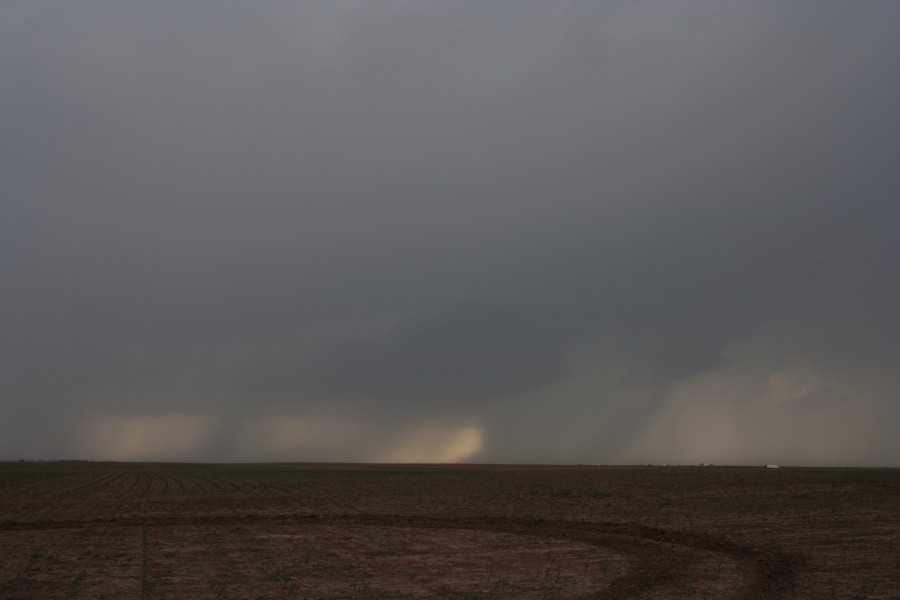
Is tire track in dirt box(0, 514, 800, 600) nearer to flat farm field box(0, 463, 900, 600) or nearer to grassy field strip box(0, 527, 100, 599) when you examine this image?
flat farm field box(0, 463, 900, 600)

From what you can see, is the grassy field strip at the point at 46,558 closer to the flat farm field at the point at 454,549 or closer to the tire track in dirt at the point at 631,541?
the flat farm field at the point at 454,549

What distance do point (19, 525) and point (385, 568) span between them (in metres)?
21.7

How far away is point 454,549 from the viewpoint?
965 inches

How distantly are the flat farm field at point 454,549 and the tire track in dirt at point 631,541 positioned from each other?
92mm

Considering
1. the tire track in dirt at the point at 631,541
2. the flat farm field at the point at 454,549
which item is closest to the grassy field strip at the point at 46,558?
the flat farm field at the point at 454,549

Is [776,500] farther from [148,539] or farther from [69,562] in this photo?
[69,562]

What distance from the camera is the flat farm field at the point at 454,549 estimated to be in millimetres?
17547

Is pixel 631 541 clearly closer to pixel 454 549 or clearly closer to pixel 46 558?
pixel 454 549

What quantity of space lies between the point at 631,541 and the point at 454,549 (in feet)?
24.1

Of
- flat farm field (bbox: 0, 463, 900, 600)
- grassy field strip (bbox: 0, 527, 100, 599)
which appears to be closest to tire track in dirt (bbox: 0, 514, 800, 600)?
flat farm field (bbox: 0, 463, 900, 600)

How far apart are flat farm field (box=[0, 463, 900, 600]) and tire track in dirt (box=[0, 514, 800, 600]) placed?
92 millimetres

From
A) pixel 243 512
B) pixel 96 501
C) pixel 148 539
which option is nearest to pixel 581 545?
pixel 148 539

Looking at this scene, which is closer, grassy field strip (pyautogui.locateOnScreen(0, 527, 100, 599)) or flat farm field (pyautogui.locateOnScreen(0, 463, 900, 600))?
grassy field strip (pyautogui.locateOnScreen(0, 527, 100, 599))

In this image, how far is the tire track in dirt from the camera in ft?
59.4
